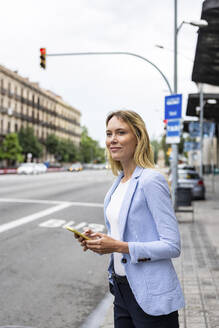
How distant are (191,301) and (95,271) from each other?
7.17 ft

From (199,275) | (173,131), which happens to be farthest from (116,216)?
(173,131)

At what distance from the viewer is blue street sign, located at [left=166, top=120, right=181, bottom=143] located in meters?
13.7

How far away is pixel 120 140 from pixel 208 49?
39.2ft

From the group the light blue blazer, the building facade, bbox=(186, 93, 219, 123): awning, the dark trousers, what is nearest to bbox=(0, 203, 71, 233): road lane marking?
the dark trousers

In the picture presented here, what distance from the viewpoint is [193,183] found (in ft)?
65.9

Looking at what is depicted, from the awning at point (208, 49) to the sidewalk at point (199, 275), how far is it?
4.98m

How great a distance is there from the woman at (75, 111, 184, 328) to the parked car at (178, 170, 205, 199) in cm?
A: 1782

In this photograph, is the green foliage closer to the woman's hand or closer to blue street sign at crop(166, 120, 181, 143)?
blue street sign at crop(166, 120, 181, 143)

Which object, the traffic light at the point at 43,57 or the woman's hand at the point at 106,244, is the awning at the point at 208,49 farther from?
the woman's hand at the point at 106,244

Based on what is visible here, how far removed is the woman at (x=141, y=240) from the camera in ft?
6.72

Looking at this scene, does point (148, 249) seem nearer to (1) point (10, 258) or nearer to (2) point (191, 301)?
(2) point (191, 301)

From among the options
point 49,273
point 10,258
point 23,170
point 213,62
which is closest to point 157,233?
point 49,273

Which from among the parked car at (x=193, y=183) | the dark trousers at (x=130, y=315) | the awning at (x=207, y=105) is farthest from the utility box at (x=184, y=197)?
the awning at (x=207, y=105)

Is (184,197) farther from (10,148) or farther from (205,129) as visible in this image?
(10,148)
